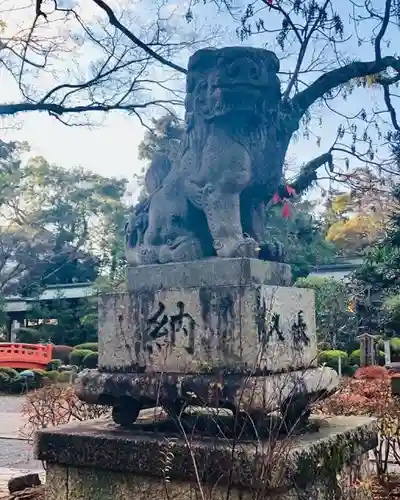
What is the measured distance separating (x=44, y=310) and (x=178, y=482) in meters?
26.0

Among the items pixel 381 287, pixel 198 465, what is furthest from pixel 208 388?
pixel 381 287

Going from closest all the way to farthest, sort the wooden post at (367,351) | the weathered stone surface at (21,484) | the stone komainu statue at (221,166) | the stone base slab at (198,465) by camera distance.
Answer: the stone base slab at (198,465) → the stone komainu statue at (221,166) → the weathered stone surface at (21,484) → the wooden post at (367,351)

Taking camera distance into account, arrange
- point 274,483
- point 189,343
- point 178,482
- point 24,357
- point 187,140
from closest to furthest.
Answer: point 274,483 → point 178,482 → point 189,343 → point 187,140 → point 24,357

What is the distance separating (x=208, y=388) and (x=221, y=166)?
1234mm

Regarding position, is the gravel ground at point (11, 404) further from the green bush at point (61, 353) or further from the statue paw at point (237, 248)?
the statue paw at point (237, 248)

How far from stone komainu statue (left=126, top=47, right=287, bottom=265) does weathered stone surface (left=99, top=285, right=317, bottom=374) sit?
311 millimetres

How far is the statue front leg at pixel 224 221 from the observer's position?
124 inches

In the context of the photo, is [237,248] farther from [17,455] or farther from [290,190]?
[17,455]

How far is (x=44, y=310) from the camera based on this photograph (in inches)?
1083

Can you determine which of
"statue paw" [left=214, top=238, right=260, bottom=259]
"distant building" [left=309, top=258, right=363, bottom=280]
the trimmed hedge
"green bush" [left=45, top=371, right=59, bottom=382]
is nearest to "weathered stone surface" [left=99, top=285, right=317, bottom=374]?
"statue paw" [left=214, top=238, right=260, bottom=259]

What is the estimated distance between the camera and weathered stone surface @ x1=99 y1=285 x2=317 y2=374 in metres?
2.81

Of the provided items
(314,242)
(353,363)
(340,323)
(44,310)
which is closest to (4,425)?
(353,363)

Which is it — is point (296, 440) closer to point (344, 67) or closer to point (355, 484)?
point (355, 484)

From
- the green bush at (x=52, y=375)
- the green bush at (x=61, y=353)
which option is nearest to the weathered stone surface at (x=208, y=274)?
the green bush at (x=52, y=375)
